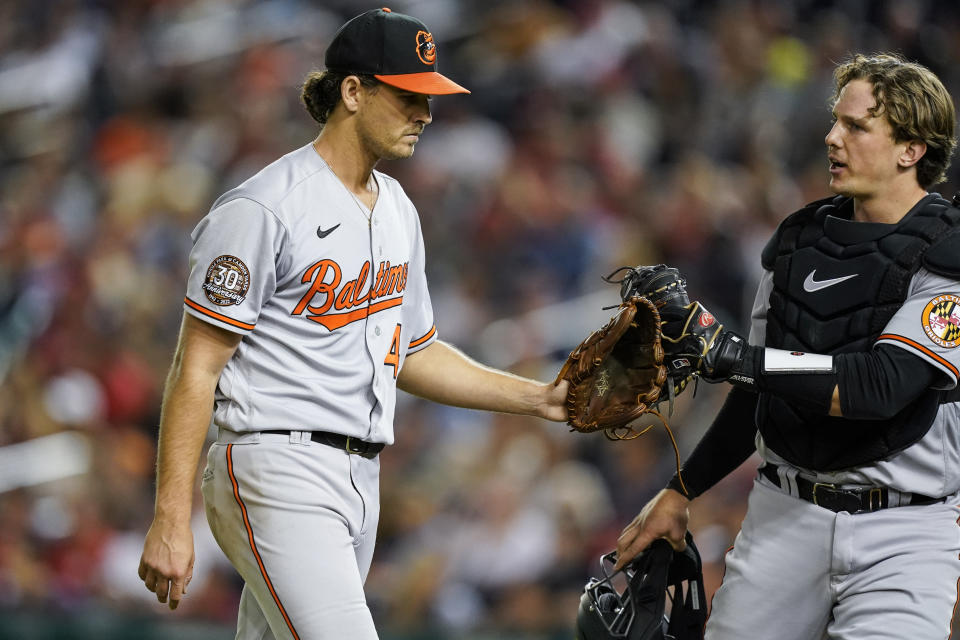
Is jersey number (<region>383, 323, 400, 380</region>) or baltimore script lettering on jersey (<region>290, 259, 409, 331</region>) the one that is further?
jersey number (<region>383, 323, 400, 380</region>)

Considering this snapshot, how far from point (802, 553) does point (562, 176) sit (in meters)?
4.47

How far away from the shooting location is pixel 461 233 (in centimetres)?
711

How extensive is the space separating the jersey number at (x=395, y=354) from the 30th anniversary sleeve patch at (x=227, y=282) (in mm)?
455

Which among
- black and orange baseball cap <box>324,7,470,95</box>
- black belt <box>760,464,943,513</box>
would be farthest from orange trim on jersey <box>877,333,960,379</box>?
black and orange baseball cap <box>324,7,470,95</box>

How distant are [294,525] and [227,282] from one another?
58cm

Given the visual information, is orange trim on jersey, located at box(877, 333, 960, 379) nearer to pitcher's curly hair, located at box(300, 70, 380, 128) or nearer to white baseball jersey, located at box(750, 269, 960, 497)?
white baseball jersey, located at box(750, 269, 960, 497)

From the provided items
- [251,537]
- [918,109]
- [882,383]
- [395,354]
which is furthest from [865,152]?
[251,537]

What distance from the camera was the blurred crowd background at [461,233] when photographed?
5.85m

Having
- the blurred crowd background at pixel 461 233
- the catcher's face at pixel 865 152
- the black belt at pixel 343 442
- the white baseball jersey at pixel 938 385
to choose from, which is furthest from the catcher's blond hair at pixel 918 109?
the blurred crowd background at pixel 461 233

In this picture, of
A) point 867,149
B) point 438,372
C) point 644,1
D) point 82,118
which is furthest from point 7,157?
point 867,149

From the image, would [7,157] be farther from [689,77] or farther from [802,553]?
[802,553]

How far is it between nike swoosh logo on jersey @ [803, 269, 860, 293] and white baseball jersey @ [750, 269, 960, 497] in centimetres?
16

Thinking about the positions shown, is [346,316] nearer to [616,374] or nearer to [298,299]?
[298,299]

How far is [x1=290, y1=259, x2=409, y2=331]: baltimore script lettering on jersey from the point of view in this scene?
2.86m
